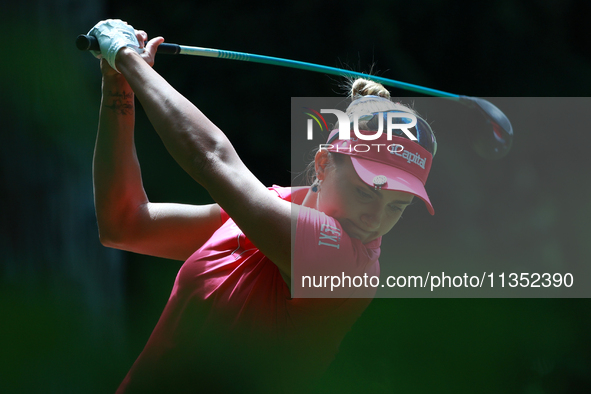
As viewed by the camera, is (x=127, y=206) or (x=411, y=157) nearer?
(x=411, y=157)

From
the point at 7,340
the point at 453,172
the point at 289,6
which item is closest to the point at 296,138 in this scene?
the point at 289,6

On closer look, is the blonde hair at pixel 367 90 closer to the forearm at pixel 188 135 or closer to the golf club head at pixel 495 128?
the forearm at pixel 188 135

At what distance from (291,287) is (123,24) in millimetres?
737

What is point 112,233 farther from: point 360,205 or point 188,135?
point 360,205

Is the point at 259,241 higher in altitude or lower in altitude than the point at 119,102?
lower

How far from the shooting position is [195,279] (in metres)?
1.09

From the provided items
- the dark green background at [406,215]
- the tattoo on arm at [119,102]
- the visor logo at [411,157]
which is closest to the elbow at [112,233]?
the tattoo on arm at [119,102]

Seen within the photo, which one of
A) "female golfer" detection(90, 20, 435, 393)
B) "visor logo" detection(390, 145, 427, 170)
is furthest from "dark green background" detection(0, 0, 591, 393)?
"visor logo" detection(390, 145, 427, 170)

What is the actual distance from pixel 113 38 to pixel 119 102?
0.19 m

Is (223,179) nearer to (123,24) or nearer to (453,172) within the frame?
(123,24)

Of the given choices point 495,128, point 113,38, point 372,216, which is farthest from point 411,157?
point 495,128

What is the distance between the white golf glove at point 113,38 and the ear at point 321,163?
1.60ft

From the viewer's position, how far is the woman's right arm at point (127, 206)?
121 centimetres

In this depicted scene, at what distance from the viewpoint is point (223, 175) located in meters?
0.83
